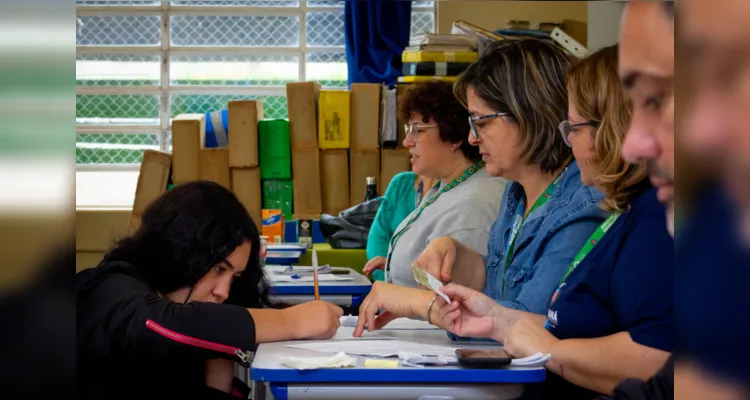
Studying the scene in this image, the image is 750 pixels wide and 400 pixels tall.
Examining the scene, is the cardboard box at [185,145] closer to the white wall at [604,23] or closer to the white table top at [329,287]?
the white table top at [329,287]

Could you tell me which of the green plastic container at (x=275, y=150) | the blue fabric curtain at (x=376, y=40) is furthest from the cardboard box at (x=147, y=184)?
the blue fabric curtain at (x=376, y=40)

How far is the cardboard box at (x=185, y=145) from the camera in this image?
2387 mm

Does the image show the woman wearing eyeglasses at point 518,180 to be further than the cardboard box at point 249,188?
No

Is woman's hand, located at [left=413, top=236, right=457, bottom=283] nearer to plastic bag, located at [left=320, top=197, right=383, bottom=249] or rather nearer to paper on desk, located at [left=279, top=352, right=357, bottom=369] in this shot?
paper on desk, located at [left=279, top=352, right=357, bottom=369]

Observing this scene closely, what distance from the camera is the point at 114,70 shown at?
1.19 metres

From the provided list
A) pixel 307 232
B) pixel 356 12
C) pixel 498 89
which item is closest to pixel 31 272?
pixel 498 89

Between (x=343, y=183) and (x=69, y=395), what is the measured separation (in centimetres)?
397

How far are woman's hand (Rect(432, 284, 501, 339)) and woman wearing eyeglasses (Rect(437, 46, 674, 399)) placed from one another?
0.36ft

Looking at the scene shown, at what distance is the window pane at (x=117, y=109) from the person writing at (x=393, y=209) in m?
2.31

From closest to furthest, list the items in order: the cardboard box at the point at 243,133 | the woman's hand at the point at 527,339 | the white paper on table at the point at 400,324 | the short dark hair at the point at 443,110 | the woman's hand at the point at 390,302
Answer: the woman's hand at the point at 527,339 → the woman's hand at the point at 390,302 → the white paper on table at the point at 400,324 → the short dark hair at the point at 443,110 → the cardboard box at the point at 243,133

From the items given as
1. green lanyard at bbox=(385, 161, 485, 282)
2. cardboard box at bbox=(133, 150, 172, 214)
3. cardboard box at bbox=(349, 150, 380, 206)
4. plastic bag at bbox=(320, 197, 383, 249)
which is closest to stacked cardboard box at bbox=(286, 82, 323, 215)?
cardboard box at bbox=(349, 150, 380, 206)

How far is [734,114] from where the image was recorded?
0.78 meters

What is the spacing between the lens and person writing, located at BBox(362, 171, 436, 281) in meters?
3.60

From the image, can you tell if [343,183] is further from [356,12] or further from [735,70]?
[735,70]
